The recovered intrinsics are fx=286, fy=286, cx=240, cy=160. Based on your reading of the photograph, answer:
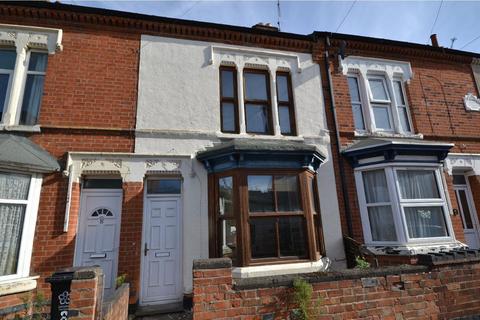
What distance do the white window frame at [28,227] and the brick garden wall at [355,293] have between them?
13.3 ft

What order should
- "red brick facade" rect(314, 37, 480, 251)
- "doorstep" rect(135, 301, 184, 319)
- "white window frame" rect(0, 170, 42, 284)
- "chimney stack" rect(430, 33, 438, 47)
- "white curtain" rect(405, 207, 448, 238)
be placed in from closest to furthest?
"white window frame" rect(0, 170, 42, 284) → "doorstep" rect(135, 301, 184, 319) → "white curtain" rect(405, 207, 448, 238) → "red brick facade" rect(314, 37, 480, 251) → "chimney stack" rect(430, 33, 438, 47)

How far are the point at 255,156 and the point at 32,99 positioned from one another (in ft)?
16.9

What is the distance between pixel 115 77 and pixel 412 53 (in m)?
8.77

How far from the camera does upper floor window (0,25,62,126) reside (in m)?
6.21

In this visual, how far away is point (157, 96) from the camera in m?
6.92

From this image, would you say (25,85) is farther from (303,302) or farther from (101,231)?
(303,302)

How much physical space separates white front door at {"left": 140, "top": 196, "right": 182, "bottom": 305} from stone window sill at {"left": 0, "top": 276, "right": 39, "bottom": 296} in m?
1.91

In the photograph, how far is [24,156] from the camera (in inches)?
209

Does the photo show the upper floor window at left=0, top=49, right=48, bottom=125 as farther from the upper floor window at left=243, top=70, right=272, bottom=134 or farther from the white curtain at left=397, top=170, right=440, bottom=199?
the white curtain at left=397, top=170, right=440, bottom=199

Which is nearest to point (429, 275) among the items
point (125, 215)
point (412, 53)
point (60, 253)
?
point (125, 215)

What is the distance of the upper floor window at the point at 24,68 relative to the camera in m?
6.21

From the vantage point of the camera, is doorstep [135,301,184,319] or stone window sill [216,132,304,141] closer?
doorstep [135,301,184,319]

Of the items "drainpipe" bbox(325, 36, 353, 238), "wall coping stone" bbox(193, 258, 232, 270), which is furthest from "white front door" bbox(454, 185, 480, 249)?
"wall coping stone" bbox(193, 258, 232, 270)

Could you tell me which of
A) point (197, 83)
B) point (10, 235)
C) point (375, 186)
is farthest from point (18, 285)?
point (375, 186)
